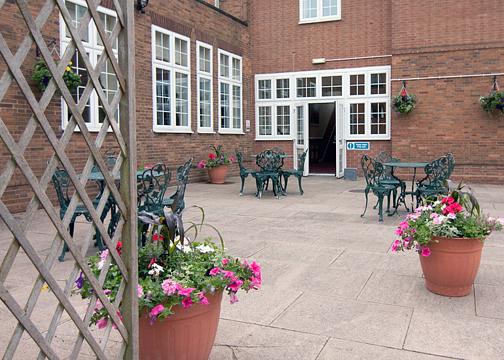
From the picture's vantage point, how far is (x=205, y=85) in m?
13.2

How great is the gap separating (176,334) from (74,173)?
1.02 meters

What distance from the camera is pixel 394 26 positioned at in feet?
44.0

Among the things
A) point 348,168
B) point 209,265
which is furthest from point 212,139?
point 209,265

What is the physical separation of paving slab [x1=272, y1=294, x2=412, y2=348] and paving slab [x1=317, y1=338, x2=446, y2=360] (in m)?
0.08

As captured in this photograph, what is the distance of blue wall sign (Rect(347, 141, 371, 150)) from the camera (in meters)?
14.2

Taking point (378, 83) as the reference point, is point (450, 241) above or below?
below

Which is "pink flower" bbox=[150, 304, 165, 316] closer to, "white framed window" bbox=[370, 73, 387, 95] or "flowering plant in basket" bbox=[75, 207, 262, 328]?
"flowering plant in basket" bbox=[75, 207, 262, 328]

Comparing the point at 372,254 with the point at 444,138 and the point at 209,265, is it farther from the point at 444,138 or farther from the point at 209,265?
the point at 444,138

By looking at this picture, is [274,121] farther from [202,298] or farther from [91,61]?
[202,298]

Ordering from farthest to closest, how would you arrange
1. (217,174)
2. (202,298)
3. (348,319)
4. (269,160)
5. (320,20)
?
(320,20) < (217,174) < (269,160) < (348,319) < (202,298)

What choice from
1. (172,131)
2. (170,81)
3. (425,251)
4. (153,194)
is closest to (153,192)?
(153,194)

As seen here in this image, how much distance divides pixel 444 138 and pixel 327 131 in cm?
820

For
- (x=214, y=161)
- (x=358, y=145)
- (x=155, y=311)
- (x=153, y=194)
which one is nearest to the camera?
(x=155, y=311)

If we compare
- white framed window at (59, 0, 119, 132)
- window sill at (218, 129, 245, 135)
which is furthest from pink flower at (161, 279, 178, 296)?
window sill at (218, 129, 245, 135)
